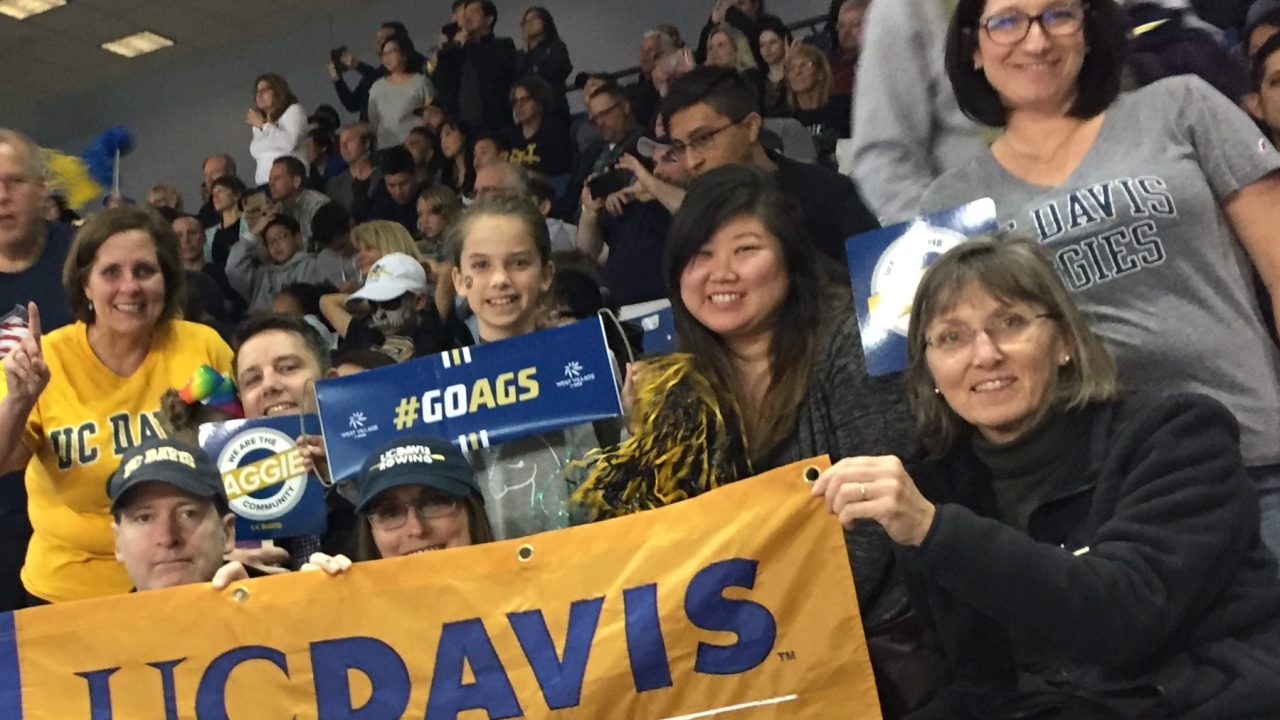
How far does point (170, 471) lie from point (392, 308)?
245 centimetres

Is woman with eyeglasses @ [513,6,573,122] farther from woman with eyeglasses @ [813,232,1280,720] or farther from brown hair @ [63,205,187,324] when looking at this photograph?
woman with eyeglasses @ [813,232,1280,720]

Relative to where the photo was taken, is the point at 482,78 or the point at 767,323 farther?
the point at 482,78

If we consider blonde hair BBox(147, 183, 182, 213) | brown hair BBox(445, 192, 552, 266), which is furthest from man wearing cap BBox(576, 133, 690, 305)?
blonde hair BBox(147, 183, 182, 213)

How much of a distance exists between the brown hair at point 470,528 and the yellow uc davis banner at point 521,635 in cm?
21

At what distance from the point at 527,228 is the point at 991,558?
1441 mm

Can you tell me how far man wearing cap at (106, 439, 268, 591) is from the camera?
227 cm

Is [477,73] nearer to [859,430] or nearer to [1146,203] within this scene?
[859,430]

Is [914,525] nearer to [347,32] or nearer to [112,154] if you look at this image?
[112,154]

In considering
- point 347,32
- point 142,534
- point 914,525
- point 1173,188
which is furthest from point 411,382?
point 347,32

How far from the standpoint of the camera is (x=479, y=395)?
2477mm

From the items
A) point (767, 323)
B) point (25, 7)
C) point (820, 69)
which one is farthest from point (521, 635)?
point (25, 7)

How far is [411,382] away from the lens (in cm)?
253

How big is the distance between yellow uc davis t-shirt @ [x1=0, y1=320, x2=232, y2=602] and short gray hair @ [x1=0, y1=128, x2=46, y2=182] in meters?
0.58

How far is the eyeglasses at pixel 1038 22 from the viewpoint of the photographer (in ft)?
6.99
